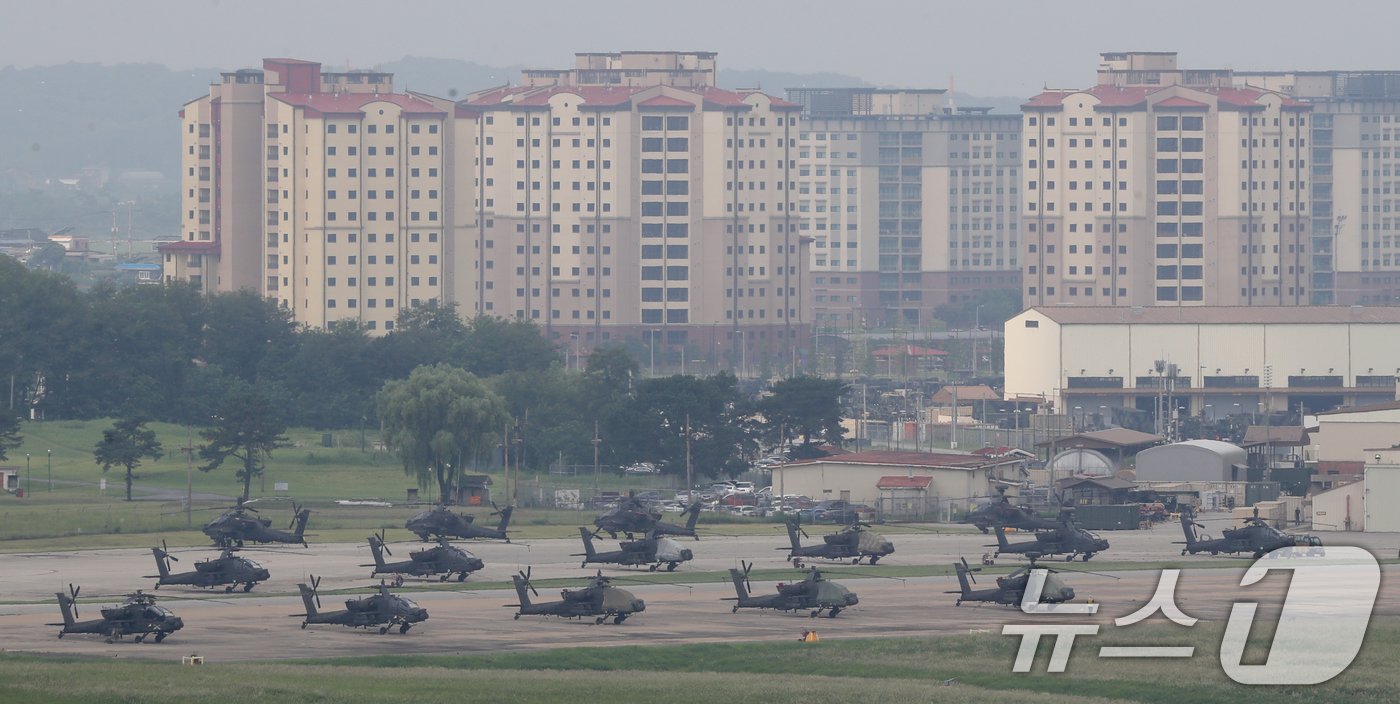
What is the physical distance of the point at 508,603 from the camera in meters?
71.8

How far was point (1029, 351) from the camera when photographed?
637 feet

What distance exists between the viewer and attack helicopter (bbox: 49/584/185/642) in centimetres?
6078

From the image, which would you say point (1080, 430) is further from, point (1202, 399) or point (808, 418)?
point (808, 418)

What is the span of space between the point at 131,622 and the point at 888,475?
2613 inches

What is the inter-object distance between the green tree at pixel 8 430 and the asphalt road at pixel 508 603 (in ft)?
119

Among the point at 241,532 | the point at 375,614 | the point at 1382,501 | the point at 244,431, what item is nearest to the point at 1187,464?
the point at 1382,501

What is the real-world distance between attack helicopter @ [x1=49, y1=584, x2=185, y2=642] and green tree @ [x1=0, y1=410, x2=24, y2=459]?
62774mm

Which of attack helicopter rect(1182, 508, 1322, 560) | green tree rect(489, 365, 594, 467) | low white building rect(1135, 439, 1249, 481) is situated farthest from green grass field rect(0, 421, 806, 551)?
low white building rect(1135, 439, 1249, 481)

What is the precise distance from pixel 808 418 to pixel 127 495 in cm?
4759

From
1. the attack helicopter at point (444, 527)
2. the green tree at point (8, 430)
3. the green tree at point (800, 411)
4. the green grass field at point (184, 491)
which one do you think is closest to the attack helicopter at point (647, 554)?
the attack helicopter at point (444, 527)

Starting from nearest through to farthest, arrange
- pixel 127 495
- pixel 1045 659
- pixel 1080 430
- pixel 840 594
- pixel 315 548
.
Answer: pixel 1045 659
pixel 840 594
pixel 315 548
pixel 127 495
pixel 1080 430

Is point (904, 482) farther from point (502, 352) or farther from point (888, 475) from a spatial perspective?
point (502, 352)

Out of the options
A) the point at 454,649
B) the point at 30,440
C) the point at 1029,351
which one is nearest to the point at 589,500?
the point at 30,440

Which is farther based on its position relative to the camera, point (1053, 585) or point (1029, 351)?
point (1029, 351)
